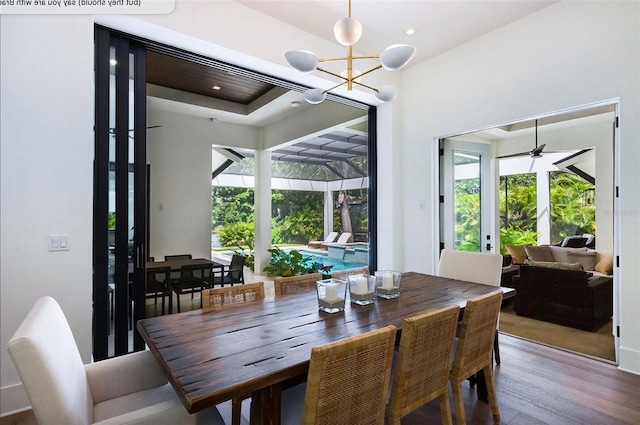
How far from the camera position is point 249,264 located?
7.44 meters

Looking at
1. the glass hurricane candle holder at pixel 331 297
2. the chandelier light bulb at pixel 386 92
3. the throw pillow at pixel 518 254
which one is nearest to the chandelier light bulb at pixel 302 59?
the chandelier light bulb at pixel 386 92

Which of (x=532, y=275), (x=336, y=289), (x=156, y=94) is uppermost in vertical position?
(x=156, y=94)

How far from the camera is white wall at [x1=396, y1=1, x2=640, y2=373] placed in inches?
106

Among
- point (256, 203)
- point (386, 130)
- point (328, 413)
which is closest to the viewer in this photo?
point (328, 413)

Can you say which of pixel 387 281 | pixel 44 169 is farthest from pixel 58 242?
pixel 387 281

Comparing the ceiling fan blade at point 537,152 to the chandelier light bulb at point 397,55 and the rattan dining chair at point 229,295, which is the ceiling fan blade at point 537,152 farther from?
the rattan dining chair at point 229,295

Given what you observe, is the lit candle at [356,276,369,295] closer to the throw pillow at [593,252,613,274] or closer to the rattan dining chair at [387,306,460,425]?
the rattan dining chair at [387,306,460,425]

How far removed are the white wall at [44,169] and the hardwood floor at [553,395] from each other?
730 mm

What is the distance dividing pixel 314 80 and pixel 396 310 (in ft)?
9.15

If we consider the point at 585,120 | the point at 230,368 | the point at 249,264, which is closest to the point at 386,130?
the point at 585,120

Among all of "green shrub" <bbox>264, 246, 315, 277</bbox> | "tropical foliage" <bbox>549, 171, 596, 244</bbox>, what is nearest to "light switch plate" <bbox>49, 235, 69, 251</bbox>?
"green shrub" <bbox>264, 246, 315, 277</bbox>

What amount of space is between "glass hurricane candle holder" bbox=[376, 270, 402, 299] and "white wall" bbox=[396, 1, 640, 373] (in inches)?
78.3

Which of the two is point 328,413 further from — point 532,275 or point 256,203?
point 256,203

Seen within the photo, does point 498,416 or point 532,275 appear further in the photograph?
point 532,275
